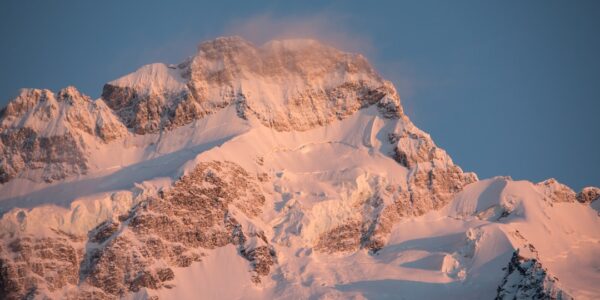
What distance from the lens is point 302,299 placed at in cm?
19912

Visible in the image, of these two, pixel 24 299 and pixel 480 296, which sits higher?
pixel 480 296

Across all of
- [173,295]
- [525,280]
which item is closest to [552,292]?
[525,280]

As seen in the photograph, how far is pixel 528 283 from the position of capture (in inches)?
7269

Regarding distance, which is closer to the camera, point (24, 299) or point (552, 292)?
point (552, 292)

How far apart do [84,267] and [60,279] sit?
4386 mm

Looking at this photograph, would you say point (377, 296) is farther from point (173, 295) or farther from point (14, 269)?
point (14, 269)

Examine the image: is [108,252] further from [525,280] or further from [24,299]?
[525,280]

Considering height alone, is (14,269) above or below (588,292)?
below

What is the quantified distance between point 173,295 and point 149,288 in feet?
12.0

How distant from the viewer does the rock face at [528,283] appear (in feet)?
594

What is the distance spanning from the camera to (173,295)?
19800 centimetres

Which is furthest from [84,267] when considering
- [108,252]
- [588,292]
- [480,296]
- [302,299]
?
[588,292]

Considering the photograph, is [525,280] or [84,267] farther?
[84,267]

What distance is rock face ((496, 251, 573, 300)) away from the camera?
181 m
